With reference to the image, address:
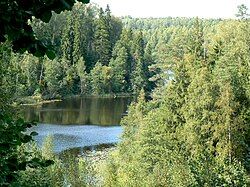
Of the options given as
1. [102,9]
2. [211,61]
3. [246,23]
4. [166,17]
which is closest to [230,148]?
[211,61]

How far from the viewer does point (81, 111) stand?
47906 millimetres

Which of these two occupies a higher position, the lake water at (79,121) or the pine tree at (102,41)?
the pine tree at (102,41)

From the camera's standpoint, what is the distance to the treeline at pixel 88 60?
193ft

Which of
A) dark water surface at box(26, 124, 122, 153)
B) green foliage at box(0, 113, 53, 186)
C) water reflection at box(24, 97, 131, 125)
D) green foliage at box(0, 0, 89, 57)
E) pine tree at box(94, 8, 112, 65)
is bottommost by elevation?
dark water surface at box(26, 124, 122, 153)

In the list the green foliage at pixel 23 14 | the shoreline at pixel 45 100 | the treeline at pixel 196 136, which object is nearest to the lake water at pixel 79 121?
the shoreline at pixel 45 100

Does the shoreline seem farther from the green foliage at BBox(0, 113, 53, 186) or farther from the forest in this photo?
the green foliage at BBox(0, 113, 53, 186)

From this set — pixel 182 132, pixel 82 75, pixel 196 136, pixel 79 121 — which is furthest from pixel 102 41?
pixel 196 136

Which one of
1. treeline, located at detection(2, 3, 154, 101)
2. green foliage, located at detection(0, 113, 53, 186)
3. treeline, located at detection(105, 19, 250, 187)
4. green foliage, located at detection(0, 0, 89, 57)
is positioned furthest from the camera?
treeline, located at detection(2, 3, 154, 101)

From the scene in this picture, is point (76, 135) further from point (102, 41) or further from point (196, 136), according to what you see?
point (102, 41)

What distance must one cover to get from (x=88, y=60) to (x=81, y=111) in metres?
22.6

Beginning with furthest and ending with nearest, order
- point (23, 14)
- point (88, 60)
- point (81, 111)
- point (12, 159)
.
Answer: point (88, 60) → point (81, 111) → point (12, 159) → point (23, 14)

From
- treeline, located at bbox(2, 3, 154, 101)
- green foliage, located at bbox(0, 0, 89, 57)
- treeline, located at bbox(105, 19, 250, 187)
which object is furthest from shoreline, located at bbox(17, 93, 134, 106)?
green foliage, located at bbox(0, 0, 89, 57)

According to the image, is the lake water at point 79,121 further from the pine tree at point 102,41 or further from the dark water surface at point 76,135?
the pine tree at point 102,41

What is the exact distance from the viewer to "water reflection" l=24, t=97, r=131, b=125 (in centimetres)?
4253
